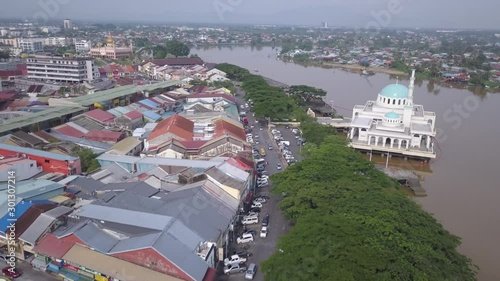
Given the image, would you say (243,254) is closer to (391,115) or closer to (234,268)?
(234,268)

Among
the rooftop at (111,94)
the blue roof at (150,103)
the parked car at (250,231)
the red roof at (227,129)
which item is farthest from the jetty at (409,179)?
the rooftop at (111,94)

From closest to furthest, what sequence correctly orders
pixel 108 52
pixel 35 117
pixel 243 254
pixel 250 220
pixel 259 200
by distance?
pixel 243 254, pixel 250 220, pixel 259 200, pixel 35 117, pixel 108 52

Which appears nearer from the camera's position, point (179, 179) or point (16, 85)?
A: point (179, 179)

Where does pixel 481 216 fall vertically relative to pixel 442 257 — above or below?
below

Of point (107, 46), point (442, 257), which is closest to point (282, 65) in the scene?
point (107, 46)

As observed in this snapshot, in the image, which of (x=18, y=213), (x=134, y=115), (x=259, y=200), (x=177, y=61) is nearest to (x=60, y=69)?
(x=134, y=115)

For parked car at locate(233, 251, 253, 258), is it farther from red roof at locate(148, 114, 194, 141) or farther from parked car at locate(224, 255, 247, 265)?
red roof at locate(148, 114, 194, 141)

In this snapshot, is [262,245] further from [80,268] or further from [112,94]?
[112,94]

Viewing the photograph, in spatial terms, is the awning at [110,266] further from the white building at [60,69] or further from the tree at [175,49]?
the tree at [175,49]
